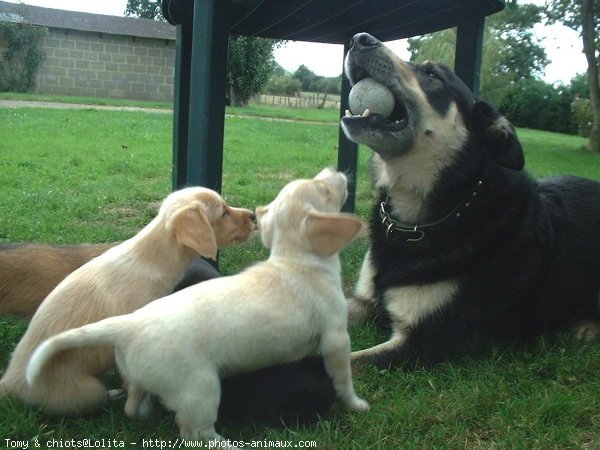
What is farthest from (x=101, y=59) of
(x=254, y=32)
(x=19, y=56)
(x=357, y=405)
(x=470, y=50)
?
(x=357, y=405)

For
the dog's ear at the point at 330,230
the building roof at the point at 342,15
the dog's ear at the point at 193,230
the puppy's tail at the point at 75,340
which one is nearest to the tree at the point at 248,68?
the building roof at the point at 342,15

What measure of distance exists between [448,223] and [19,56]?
1259 inches

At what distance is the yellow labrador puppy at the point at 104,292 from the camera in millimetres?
2449

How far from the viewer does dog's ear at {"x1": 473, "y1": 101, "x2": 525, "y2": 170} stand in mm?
3404

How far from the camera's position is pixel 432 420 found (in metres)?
2.69

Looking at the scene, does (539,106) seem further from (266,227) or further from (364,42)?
(266,227)

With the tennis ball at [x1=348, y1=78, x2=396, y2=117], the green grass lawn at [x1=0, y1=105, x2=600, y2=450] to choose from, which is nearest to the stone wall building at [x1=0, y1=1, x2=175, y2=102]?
the green grass lawn at [x1=0, y1=105, x2=600, y2=450]

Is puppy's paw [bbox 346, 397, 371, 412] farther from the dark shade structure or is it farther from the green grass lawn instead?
the dark shade structure

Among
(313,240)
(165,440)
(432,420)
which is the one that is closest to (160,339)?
(165,440)

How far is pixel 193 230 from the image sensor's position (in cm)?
268

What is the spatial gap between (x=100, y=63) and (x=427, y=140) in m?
32.3

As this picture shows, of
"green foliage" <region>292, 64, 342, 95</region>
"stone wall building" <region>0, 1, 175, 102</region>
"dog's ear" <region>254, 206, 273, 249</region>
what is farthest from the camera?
"green foliage" <region>292, 64, 342, 95</region>

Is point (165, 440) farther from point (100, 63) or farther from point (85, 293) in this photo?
point (100, 63)

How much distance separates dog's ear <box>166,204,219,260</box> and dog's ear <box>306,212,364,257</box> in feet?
1.41
